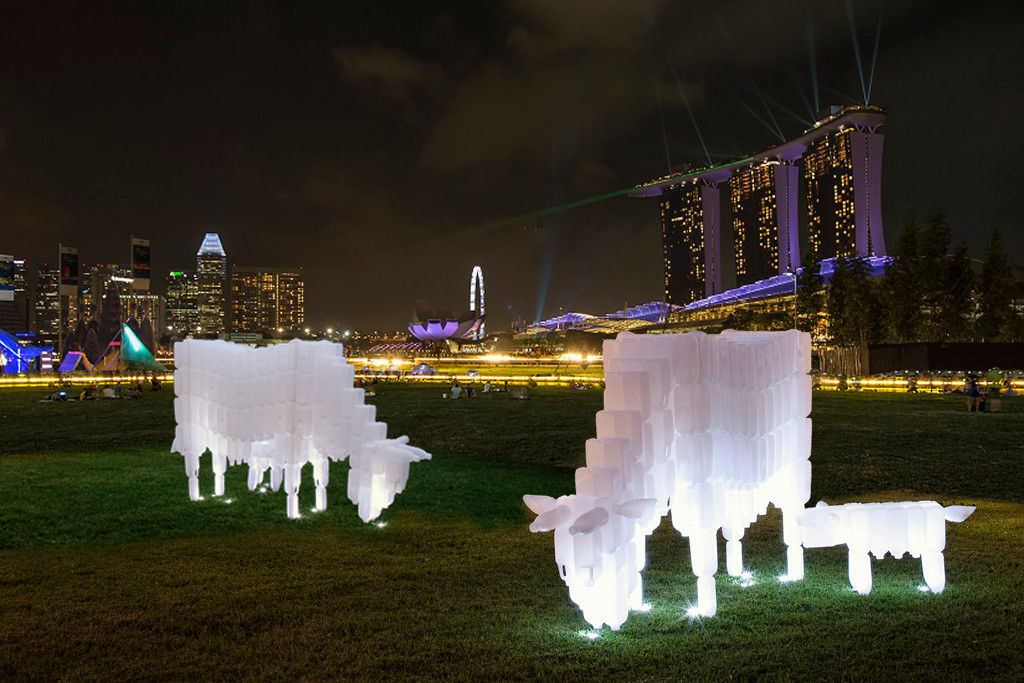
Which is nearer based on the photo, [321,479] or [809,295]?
[321,479]

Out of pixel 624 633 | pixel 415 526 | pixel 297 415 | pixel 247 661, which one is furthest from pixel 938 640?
pixel 297 415

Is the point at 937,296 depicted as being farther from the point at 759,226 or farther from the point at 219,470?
the point at 759,226

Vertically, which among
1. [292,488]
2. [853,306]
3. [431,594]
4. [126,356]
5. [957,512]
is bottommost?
[431,594]

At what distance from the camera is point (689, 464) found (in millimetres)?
6281

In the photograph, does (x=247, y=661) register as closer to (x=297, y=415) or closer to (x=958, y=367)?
(x=297, y=415)

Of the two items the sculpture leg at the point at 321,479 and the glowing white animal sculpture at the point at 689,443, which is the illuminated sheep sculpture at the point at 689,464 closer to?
the glowing white animal sculpture at the point at 689,443

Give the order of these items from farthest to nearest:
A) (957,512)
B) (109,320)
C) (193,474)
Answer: (109,320), (193,474), (957,512)

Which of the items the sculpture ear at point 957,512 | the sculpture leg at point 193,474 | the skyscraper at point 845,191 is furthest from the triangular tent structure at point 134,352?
the skyscraper at point 845,191

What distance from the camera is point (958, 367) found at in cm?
4181

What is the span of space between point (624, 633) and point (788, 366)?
2999 mm

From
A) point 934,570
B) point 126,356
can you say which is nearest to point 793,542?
point 934,570

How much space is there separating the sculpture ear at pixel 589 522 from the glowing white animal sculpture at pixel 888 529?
2438 mm

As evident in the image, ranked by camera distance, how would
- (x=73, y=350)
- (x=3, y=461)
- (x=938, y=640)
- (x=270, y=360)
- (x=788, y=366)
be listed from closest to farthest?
(x=938, y=640)
(x=788, y=366)
(x=270, y=360)
(x=3, y=461)
(x=73, y=350)

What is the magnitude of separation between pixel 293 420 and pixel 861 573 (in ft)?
24.1
